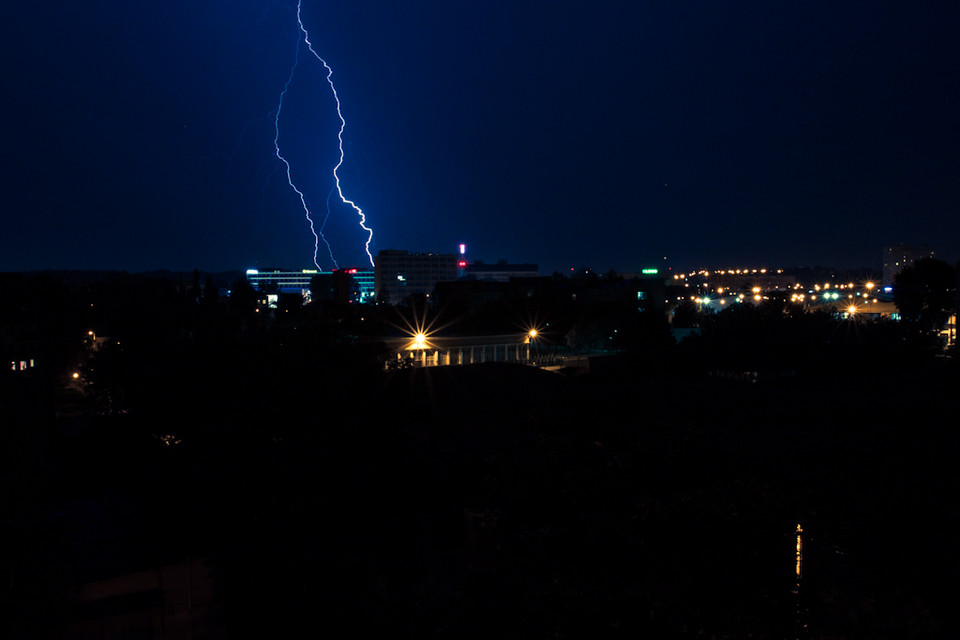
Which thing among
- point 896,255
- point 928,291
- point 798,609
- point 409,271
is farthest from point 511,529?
point 896,255

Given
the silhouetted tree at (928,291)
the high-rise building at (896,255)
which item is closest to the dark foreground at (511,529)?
the silhouetted tree at (928,291)

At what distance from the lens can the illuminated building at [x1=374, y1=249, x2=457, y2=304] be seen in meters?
79.9

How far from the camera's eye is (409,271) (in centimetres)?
8194

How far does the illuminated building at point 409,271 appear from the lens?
7988 centimetres

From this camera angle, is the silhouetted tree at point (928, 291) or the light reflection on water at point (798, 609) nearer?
the light reflection on water at point (798, 609)

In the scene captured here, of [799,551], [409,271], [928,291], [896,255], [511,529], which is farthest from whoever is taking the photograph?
[896,255]

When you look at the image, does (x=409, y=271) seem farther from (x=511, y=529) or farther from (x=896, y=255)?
(x=896, y=255)

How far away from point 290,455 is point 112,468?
5.45 metres

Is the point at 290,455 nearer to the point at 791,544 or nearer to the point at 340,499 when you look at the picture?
the point at 340,499

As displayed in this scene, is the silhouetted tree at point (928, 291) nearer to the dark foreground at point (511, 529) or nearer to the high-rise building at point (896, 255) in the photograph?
the dark foreground at point (511, 529)

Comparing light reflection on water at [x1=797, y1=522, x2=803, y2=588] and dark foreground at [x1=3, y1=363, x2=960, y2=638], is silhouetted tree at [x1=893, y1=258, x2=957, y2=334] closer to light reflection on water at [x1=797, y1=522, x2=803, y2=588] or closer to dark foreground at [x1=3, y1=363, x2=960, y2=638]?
dark foreground at [x1=3, y1=363, x2=960, y2=638]

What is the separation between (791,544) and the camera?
313cm

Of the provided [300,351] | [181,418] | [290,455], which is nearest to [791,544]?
[290,455]

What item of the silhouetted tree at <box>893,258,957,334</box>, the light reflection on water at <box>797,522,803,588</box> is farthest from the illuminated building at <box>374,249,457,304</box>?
the light reflection on water at <box>797,522,803,588</box>
